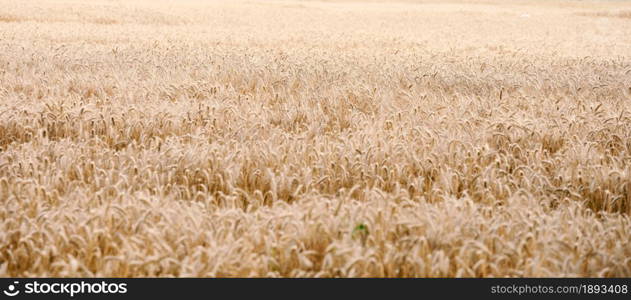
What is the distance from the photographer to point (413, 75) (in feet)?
28.9

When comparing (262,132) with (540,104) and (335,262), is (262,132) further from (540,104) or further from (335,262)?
(540,104)

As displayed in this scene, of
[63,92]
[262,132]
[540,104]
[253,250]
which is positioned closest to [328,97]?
[262,132]

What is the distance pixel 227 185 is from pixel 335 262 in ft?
4.26

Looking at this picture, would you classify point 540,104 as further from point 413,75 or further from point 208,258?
point 208,258

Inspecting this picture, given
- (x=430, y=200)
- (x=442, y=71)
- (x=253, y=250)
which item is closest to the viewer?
(x=253, y=250)

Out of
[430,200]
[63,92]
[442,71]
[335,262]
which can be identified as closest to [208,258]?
[335,262]

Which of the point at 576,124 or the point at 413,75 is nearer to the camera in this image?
the point at 576,124

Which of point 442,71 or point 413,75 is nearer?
point 413,75

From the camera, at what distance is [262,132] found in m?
4.97

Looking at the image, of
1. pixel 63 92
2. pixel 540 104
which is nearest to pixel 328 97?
pixel 540 104
